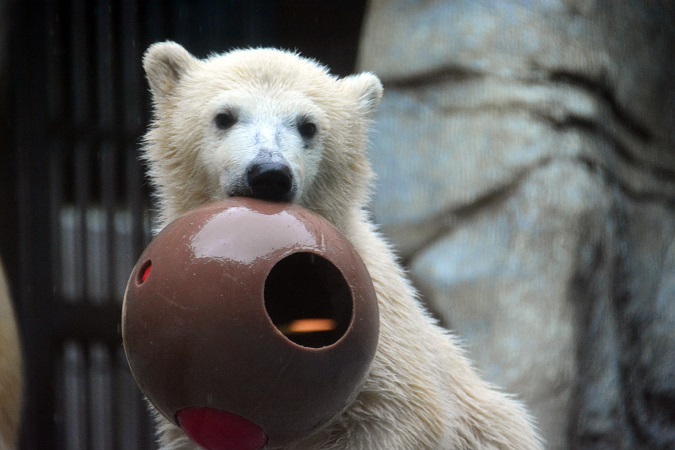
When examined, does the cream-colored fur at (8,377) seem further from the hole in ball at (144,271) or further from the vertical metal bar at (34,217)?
the hole in ball at (144,271)

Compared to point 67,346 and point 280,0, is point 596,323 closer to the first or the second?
point 280,0

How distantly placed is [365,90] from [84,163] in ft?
5.42

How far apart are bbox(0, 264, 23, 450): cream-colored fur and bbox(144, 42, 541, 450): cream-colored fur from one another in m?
0.91

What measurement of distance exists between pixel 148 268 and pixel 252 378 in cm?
33

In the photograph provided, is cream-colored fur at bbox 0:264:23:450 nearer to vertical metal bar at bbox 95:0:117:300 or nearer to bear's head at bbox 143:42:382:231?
vertical metal bar at bbox 95:0:117:300

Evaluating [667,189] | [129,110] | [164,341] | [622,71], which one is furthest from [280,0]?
[164,341]

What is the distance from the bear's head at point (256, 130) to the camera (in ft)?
6.17

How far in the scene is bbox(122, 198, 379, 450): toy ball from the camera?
60.7 inches

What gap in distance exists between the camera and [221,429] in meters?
1.62

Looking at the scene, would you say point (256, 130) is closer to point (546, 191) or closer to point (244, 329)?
point (244, 329)

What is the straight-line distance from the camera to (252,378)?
1.54 m

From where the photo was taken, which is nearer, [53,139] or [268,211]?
[268,211]

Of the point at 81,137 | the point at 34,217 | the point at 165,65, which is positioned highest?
the point at 165,65

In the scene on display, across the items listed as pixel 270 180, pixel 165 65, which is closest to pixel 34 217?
pixel 165 65
